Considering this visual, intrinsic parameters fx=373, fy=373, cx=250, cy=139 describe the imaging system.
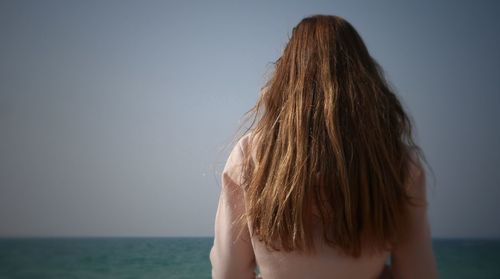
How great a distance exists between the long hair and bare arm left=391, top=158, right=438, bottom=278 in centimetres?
4

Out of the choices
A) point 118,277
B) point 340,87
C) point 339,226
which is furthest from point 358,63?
point 118,277

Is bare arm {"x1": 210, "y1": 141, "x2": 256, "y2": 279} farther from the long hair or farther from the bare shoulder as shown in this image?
the bare shoulder

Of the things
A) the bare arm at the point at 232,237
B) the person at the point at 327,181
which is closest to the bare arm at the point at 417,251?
the person at the point at 327,181

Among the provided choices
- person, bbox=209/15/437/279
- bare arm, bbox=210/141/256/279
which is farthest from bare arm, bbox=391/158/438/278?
bare arm, bbox=210/141/256/279

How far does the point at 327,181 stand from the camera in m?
0.92

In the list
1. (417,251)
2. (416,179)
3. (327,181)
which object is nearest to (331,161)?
(327,181)

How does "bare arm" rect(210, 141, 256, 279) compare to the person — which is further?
"bare arm" rect(210, 141, 256, 279)

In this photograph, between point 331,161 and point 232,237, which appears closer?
point 331,161

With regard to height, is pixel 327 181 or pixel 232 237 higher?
pixel 327 181

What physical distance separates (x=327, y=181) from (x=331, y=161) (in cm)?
5

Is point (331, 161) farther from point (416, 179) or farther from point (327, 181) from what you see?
point (416, 179)

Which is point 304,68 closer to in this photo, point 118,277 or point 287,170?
point 287,170

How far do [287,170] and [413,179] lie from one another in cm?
32

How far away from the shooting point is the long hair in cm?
91
